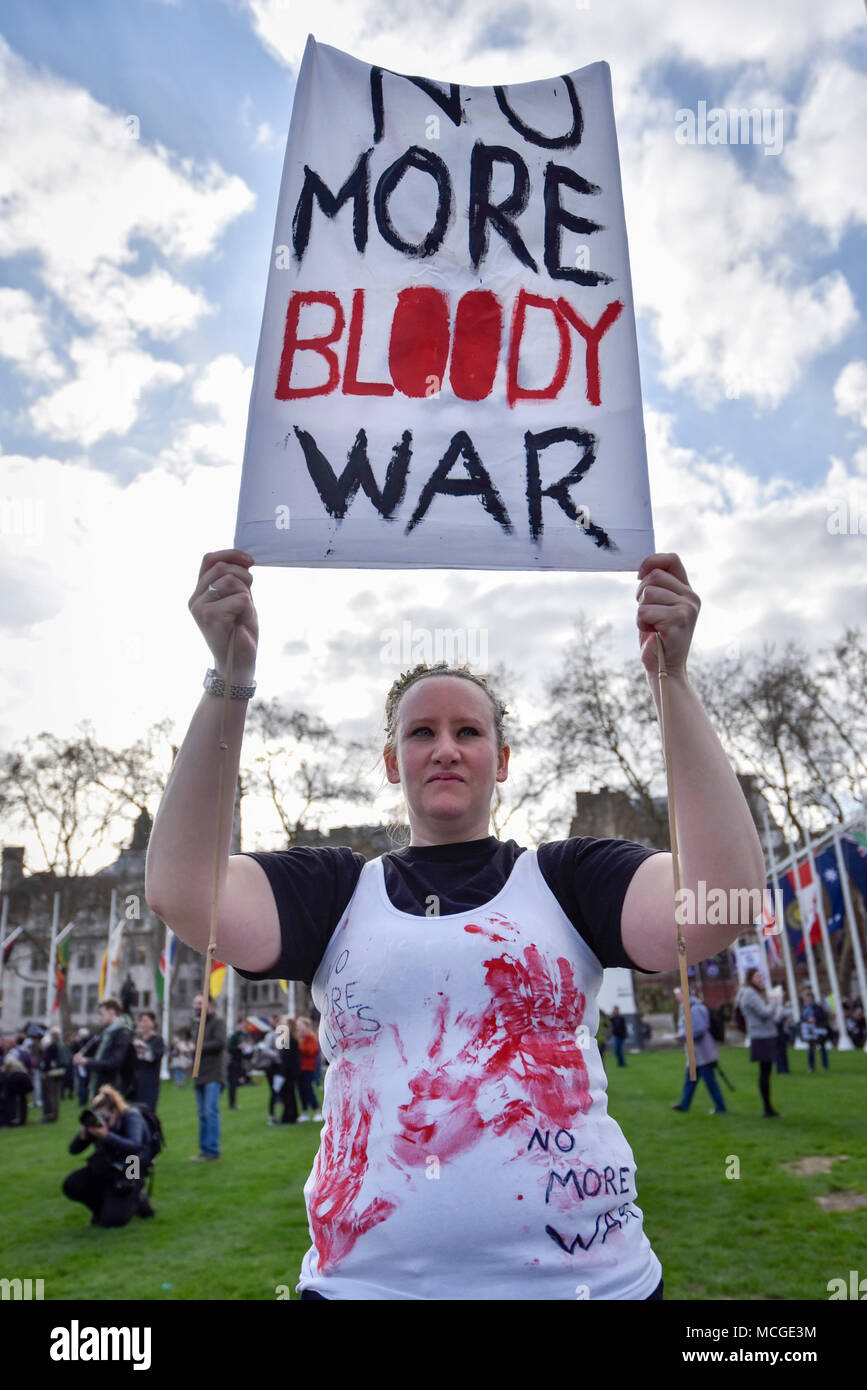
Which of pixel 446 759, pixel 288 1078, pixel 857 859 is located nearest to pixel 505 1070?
pixel 446 759

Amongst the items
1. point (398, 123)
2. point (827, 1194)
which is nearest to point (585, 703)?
point (827, 1194)

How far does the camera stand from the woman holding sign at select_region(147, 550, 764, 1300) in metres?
1.60

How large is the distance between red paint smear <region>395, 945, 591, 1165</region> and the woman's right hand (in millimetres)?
823

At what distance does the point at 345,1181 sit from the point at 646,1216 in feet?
20.9

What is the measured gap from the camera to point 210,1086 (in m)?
10.8

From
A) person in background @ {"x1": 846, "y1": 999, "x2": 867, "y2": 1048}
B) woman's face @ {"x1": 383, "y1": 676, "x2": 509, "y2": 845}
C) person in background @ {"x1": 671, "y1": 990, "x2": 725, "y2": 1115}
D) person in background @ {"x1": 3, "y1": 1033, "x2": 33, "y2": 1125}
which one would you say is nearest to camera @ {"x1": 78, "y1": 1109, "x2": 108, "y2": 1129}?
person in background @ {"x1": 671, "y1": 990, "x2": 725, "y2": 1115}

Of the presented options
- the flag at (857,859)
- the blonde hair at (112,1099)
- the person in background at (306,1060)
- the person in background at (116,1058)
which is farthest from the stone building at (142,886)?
the blonde hair at (112,1099)

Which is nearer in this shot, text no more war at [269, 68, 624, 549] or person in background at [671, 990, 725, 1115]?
text no more war at [269, 68, 624, 549]

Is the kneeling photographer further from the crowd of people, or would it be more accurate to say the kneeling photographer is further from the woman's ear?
the woman's ear

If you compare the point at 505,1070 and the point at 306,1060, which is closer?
the point at 505,1070

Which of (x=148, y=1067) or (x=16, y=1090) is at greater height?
(x=148, y=1067)

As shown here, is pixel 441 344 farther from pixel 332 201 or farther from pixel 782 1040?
pixel 782 1040
